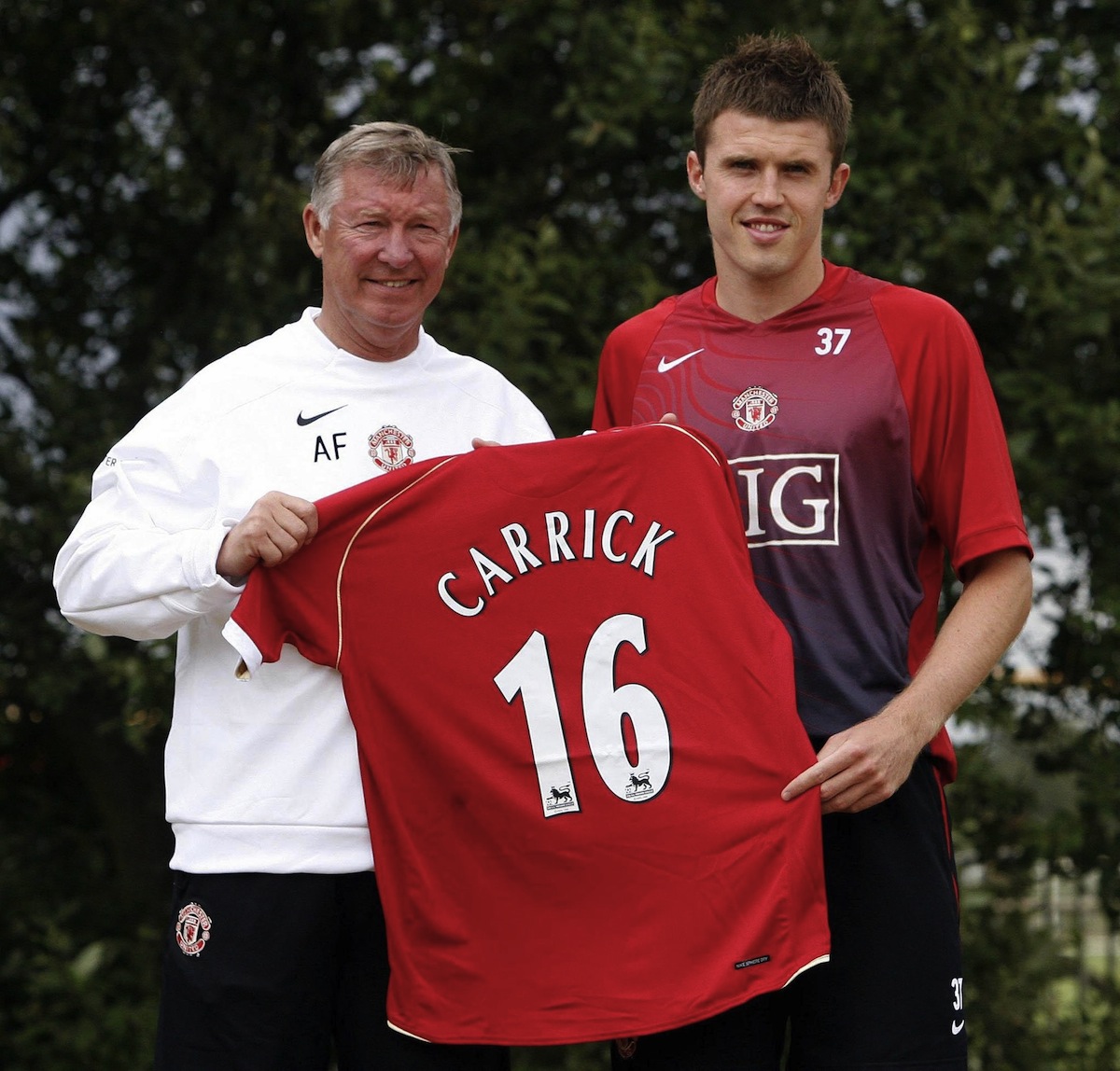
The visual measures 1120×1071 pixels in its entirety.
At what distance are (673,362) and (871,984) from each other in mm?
1186

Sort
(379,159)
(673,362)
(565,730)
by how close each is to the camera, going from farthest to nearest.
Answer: (673,362) < (379,159) < (565,730)

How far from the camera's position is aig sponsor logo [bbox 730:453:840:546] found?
100 inches

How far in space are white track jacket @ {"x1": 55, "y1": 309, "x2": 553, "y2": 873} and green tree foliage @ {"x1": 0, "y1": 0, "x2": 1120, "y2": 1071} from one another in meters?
1.71

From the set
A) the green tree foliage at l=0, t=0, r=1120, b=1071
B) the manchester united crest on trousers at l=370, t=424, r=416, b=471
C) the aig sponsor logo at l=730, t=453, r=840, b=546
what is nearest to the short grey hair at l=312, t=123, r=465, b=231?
the manchester united crest on trousers at l=370, t=424, r=416, b=471

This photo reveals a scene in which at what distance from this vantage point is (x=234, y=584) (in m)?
2.39

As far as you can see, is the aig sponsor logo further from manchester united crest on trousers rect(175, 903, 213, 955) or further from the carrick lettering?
manchester united crest on trousers rect(175, 903, 213, 955)

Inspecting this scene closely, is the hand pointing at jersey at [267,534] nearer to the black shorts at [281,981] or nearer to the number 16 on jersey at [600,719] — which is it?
the number 16 on jersey at [600,719]

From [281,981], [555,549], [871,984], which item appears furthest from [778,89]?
[281,981]

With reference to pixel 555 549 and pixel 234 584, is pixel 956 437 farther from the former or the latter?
pixel 234 584

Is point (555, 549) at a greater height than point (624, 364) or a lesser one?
lesser

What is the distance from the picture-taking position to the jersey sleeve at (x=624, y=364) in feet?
9.29

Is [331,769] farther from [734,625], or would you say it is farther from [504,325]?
[504,325]

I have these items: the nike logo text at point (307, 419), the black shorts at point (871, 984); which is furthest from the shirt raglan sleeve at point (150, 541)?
the black shorts at point (871, 984)

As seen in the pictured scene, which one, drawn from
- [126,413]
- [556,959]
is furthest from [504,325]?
[556,959]
